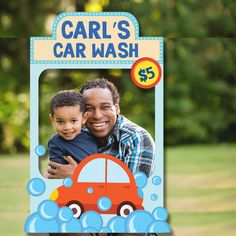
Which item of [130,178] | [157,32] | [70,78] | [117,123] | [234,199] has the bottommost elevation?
[234,199]

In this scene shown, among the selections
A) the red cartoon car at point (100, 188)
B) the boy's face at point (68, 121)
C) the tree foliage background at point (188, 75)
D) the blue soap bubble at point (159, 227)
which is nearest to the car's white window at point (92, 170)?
the red cartoon car at point (100, 188)

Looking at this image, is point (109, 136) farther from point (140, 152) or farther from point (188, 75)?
point (188, 75)

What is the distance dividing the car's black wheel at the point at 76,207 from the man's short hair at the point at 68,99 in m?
0.28

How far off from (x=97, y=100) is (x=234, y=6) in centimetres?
214

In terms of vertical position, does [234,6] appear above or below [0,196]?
above

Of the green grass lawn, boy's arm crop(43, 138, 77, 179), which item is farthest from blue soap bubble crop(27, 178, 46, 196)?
the green grass lawn

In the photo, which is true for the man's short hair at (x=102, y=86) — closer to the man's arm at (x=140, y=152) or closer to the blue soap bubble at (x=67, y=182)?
the man's arm at (x=140, y=152)

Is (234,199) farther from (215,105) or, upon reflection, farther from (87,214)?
(215,105)

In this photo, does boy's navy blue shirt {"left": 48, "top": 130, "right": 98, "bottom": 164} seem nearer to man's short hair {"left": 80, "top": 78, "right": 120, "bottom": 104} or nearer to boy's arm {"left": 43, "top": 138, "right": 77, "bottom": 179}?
boy's arm {"left": 43, "top": 138, "right": 77, "bottom": 179}

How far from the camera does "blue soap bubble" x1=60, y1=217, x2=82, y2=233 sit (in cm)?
171

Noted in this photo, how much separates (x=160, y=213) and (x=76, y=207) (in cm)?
26

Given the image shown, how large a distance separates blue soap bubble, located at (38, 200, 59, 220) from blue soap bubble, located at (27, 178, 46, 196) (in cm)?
3

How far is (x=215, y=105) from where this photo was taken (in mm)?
4102

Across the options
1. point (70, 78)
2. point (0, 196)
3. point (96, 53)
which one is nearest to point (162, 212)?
point (96, 53)
